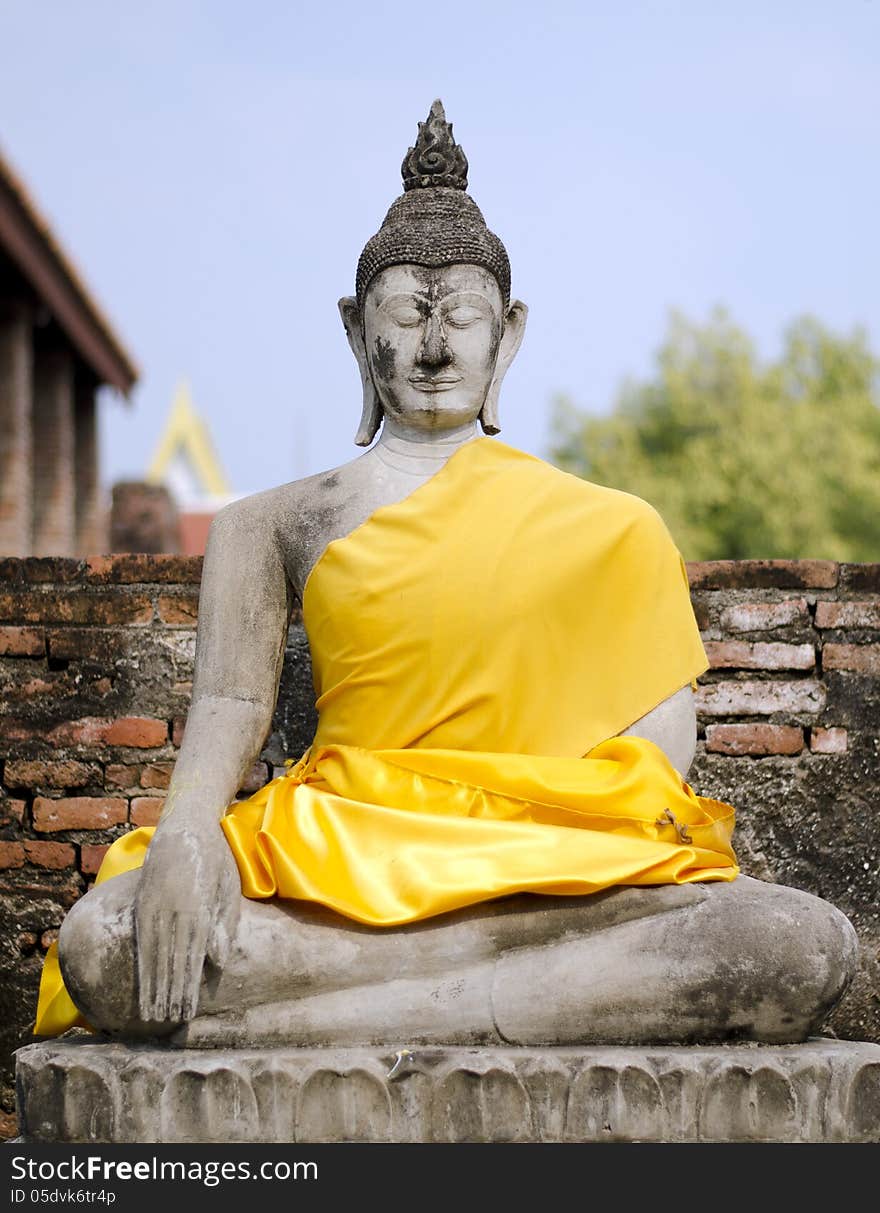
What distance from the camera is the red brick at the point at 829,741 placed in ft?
13.2

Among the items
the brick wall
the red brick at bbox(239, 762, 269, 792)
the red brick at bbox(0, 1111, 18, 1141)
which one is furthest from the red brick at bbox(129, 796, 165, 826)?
the red brick at bbox(0, 1111, 18, 1141)

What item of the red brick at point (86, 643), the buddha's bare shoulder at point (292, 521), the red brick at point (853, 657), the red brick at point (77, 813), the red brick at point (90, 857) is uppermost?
the buddha's bare shoulder at point (292, 521)

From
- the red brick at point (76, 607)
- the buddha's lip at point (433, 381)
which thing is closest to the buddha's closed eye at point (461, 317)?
the buddha's lip at point (433, 381)

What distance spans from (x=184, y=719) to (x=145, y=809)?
254mm

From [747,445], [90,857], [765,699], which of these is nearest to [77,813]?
[90,857]

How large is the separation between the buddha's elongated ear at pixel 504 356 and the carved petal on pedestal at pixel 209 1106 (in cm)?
150

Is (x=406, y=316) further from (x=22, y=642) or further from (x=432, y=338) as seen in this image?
(x=22, y=642)

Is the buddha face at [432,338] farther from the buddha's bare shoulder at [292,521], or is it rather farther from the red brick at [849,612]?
the red brick at [849,612]

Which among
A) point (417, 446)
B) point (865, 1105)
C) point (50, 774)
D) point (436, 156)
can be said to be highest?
point (436, 156)

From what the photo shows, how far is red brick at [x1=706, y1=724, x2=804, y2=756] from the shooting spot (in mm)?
4047

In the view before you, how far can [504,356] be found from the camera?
353 cm

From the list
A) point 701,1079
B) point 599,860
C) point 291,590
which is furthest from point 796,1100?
point 291,590
